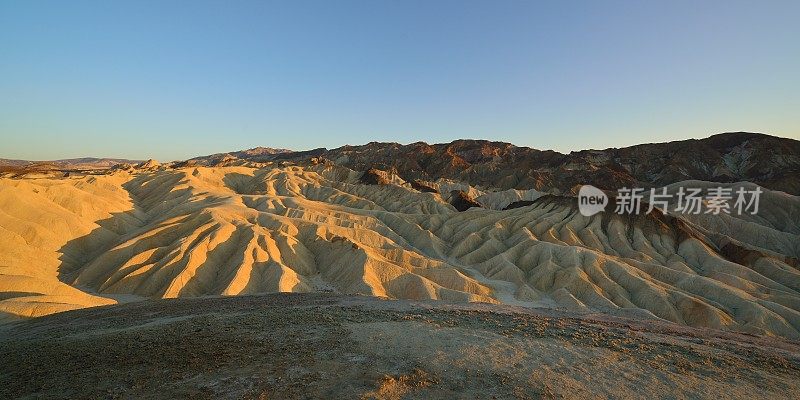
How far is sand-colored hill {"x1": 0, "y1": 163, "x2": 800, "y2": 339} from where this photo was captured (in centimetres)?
3494

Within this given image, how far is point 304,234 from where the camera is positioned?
4891 cm

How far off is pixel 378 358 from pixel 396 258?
3403 centimetres

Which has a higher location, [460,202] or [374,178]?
[374,178]

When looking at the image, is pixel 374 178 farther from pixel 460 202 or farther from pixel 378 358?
pixel 378 358

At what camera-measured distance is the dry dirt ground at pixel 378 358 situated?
9469 mm

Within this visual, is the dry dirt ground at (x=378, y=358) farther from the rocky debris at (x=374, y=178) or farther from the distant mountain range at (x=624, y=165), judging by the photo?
the distant mountain range at (x=624, y=165)

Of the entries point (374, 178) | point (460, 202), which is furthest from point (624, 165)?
point (374, 178)

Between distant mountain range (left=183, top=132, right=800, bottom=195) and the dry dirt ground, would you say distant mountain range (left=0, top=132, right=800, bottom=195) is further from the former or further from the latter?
the dry dirt ground

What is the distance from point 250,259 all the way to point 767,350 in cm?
3577

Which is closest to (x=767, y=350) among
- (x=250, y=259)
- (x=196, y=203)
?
(x=250, y=259)

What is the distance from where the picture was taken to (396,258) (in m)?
45.1

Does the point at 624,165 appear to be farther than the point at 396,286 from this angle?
Yes

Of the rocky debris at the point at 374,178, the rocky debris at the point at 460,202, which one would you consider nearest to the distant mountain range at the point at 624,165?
the rocky debris at the point at 374,178

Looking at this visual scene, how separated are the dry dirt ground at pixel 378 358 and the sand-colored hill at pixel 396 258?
423 inches
